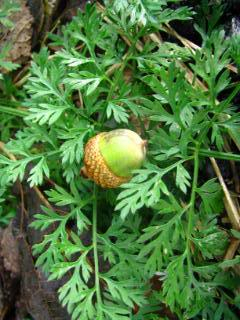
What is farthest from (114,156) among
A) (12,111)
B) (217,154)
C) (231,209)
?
(12,111)

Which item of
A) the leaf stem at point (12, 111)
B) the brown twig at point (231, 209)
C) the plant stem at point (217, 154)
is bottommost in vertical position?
the brown twig at point (231, 209)

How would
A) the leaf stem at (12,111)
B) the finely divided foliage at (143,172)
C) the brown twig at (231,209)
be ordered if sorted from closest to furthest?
1. the finely divided foliage at (143,172)
2. the brown twig at (231,209)
3. the leaf stem at (12,111)

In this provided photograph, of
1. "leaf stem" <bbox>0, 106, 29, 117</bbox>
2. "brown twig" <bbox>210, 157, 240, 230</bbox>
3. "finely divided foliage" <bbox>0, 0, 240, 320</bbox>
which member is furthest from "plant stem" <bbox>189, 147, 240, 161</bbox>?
"leaf stem" <bbox>0, 106, 29, 117</bbox>

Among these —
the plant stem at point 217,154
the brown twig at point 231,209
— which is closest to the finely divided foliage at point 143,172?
the plant stem at point 217,154

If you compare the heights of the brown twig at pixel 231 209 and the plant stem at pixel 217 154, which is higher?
the plant stem at pixel 217 154

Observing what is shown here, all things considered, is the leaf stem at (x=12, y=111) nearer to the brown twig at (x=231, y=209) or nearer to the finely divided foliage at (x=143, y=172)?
the finely divided foliage at (x=143, y=172)
